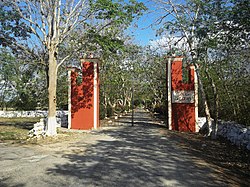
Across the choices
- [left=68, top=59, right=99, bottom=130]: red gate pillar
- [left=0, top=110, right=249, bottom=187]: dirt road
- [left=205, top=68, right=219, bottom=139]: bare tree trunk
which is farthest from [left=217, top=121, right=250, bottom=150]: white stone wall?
[left=68, top=59, right=99, bottom=130]: red gate pillar

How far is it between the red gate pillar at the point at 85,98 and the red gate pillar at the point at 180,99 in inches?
182

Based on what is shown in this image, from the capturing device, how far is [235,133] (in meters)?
11.0

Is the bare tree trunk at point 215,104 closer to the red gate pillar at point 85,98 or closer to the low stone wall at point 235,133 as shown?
the low stone wall at point 235,133

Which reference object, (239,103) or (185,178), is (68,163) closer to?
(185,178)


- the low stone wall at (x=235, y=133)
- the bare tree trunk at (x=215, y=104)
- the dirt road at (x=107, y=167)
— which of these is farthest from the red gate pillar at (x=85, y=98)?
the low stone wall at (x=235, y=133)

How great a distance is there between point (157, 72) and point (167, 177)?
24.1m

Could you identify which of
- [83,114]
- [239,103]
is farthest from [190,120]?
[83,114]

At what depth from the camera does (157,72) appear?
96.7ft

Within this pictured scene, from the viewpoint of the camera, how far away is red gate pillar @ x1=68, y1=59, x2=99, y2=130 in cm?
1719

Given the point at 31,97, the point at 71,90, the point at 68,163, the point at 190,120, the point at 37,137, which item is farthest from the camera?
the point at 31,97

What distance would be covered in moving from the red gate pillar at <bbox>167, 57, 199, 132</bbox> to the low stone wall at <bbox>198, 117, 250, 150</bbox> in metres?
2.60

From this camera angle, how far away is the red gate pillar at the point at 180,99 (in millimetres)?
16203

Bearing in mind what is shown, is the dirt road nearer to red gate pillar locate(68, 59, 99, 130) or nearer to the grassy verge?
the grassy verge

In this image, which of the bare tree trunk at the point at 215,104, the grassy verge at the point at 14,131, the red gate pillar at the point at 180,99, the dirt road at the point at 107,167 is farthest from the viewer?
the red gate pillar at the point at 180,99
